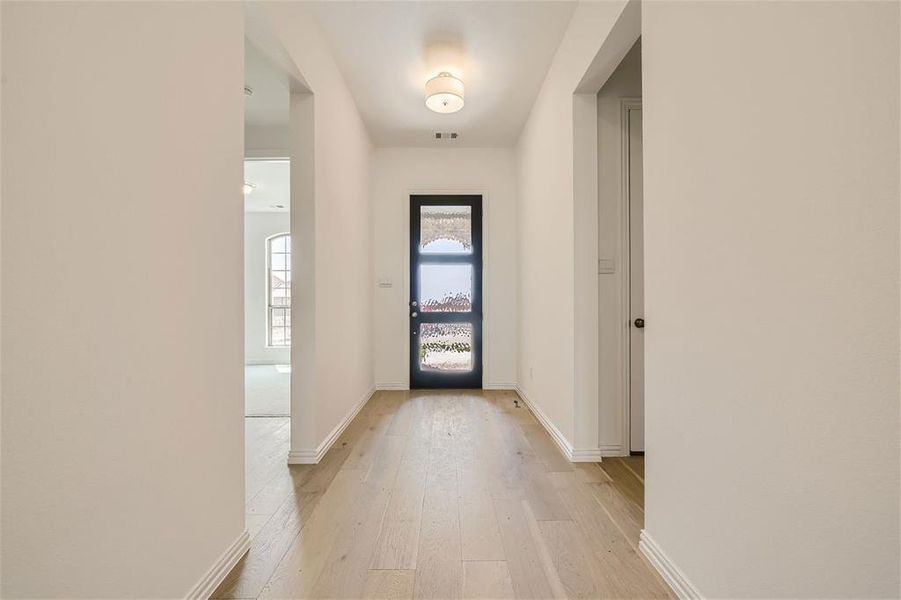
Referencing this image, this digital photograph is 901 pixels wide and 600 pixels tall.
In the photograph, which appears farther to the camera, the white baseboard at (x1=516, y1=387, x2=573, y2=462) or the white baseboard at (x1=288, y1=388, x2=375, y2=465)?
the white baseboard at (x1=516, y1=387, x2=573, y2=462)

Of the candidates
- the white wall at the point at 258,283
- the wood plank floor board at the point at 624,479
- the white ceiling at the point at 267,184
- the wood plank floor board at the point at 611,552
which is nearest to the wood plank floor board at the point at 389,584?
the wood plank floor board at the point at 611,552

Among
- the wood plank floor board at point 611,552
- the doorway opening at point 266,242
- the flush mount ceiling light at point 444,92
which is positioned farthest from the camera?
the doorway opening at point 266,242

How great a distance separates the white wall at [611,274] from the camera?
2762mm

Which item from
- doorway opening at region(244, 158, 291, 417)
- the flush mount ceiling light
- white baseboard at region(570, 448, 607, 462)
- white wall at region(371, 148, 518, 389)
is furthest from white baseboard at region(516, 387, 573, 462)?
doorway opening at region(244, 158, 291, 417)

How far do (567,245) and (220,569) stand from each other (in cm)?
239

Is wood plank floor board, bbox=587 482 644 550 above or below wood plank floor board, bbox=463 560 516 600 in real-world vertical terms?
below

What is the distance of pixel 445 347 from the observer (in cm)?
487

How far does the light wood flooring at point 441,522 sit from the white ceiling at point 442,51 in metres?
Answer: 2.70

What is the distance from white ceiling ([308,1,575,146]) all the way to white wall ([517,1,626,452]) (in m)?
0.19

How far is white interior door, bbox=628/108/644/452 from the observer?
2752 millimetres

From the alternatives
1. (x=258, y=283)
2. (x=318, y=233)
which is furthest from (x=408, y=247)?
(x=258, y=283)

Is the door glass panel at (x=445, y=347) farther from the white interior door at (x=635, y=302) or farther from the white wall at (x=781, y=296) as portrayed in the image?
the white wall at (x=781, y=296)

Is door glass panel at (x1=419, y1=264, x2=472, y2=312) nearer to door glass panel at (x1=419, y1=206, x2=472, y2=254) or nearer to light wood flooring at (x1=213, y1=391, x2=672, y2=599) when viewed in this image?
door glass panel at (x1=419, y1=206, x2=472, y2=254)

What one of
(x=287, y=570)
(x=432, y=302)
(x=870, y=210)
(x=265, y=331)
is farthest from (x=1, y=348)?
(x=265, y=331)
